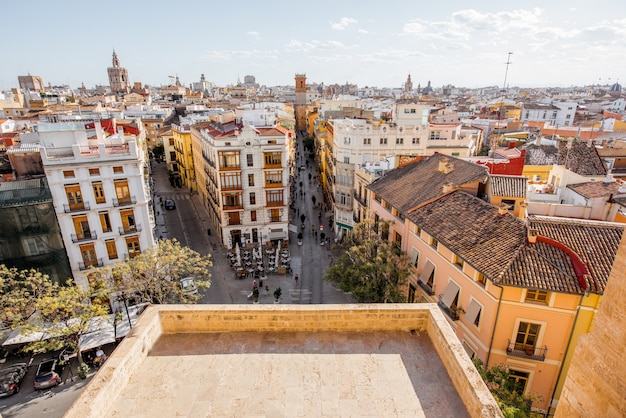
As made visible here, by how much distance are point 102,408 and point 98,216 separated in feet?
86.4

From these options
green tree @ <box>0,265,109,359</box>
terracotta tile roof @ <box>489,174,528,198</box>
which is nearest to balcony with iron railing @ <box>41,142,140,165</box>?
green tree @ <box>0,265,109,359</box>

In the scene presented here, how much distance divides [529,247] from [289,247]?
3088cm

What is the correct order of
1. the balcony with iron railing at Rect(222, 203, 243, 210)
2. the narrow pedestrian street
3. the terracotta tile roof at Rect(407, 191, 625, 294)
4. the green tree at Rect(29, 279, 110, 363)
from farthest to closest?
the balcony with iron railing at Rect(222, 203, 243, 210) → the narrow pedestrian street → the green tree at Rect(29, 279, 110, 363) → the terracotta tile roof at Rect(407, 191, 625, 294)

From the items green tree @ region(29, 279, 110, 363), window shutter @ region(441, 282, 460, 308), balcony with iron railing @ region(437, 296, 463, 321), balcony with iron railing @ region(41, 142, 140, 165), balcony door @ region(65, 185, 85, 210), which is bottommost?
green tree @ region(29, 279, 110, 363)

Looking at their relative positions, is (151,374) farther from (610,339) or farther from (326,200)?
(326,200)

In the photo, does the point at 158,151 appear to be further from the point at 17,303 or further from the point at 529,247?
the point at 529,247

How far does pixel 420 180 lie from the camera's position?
32.9m

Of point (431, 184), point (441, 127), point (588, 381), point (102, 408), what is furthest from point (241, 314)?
point (441, 127)

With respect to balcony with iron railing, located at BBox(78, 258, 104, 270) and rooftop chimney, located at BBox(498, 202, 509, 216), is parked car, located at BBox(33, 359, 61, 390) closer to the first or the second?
balcony with iron railing, located at BBox(78, 258, 104, 270)

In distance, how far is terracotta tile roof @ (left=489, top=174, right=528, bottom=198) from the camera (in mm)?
25906

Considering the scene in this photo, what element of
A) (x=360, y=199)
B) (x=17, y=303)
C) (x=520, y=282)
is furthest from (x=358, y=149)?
(x=17, y=303)

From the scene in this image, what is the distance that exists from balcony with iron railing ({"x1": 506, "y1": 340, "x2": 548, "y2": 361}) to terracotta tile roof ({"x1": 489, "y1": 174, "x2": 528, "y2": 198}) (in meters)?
10.3

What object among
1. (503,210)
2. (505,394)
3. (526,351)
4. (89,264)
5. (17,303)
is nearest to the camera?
(505,394)

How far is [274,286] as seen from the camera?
127 feet
